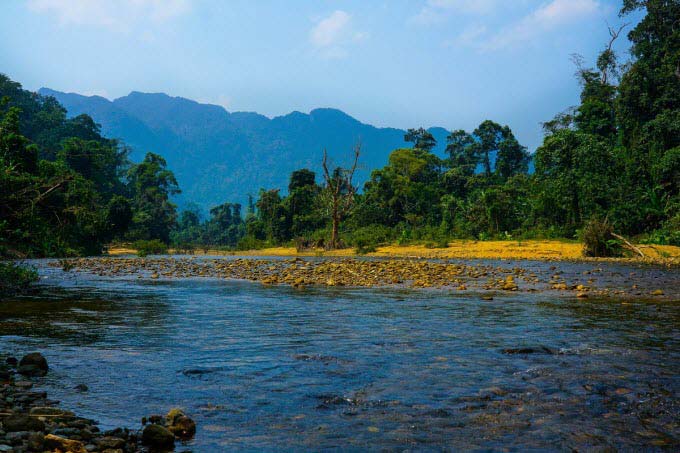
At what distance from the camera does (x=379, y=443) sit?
128 inches

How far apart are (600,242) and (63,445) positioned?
24510 mm

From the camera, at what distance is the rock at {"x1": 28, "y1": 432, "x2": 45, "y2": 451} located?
291 centimetres

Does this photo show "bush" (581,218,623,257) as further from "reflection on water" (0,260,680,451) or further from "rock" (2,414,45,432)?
"rock" (2,414,45,432)

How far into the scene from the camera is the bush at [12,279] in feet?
39.3

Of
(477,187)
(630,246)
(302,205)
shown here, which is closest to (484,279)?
(630,246)

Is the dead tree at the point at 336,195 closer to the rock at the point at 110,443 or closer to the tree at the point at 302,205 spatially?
the tree at the point at 302,205

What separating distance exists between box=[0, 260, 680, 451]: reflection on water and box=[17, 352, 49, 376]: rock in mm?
112

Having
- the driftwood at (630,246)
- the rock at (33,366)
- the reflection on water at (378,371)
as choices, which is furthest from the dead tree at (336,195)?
the rock at (33,366)

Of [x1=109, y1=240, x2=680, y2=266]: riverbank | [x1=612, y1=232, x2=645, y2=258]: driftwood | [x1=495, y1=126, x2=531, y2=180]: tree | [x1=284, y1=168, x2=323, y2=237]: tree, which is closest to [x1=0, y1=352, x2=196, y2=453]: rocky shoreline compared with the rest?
[x1=109, y1=240, x2=680, y2=266]: riverbank

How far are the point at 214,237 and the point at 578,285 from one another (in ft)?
216

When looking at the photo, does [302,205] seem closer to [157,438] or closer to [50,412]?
[50,412]

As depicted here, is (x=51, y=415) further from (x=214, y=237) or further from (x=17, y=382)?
(x=214, y=237)

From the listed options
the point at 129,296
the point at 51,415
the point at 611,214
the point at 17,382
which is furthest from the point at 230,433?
the point at 611,214

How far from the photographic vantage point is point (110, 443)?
3.12 meters
